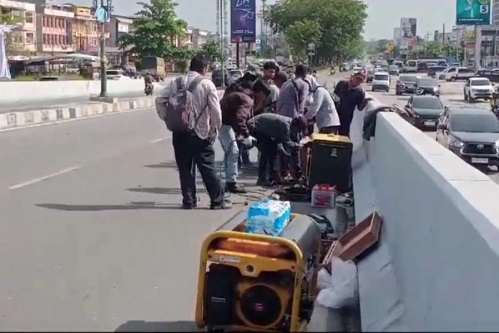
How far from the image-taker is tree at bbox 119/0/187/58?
314 feet

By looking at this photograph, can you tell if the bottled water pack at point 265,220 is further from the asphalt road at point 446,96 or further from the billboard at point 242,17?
the billboard at point 242,17

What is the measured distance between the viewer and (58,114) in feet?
105

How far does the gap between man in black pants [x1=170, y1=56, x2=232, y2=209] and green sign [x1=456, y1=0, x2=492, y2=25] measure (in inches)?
2000

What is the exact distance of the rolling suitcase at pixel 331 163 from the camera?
12.8 meters

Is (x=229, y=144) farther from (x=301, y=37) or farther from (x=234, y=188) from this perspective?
(x=301, y=37)

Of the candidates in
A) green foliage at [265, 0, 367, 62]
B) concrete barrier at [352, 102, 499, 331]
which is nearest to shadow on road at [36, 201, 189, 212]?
concrete barrier at [352, 102, 499, 331]

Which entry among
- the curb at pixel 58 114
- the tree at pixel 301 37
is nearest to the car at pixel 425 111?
the curb at pixel 58 114

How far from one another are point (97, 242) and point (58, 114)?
23677 mm

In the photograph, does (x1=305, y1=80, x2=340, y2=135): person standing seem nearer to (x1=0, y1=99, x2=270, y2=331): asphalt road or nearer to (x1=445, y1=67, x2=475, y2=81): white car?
(x1=0, y1=99, x2=270, y2=331): asphalt road

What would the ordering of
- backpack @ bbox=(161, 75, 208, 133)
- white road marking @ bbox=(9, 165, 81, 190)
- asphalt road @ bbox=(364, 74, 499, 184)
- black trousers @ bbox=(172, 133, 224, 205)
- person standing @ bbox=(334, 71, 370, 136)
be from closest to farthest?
backpack @ bbox=(161, 75, 208, 133) → black trousers @ bbox=(172, 133, 224, 205) → white road marking @ bbox=(9, 165, 81, 190) → person standing @ bbox=(334, 71, 370, 136) → asphalt road @ bbox=(364, 74, 499, 184)

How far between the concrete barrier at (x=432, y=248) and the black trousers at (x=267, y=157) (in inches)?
208

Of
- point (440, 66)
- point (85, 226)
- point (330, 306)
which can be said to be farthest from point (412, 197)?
point (440, 66)

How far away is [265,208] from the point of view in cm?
623

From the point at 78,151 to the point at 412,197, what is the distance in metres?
14.2
